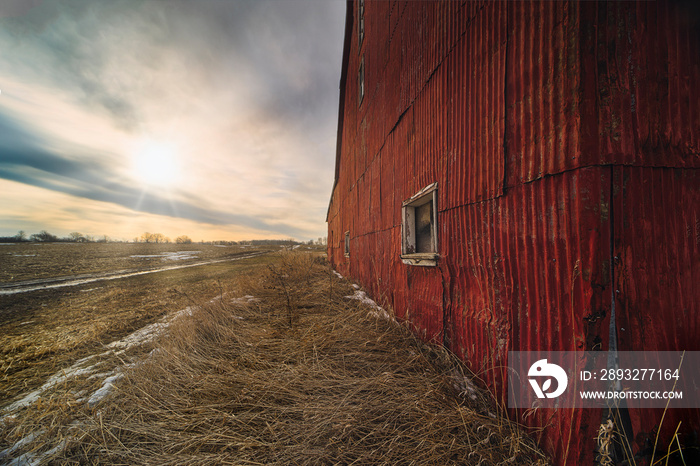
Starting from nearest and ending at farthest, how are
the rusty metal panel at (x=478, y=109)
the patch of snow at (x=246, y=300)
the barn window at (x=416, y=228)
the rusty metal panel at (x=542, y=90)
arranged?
the rusty metal panel at (x=542, y=90)
the rusty metal panel at (x=478, y=109)
the barn window at (x=416, y=228)
the patch of snow at (x=246, y=300)

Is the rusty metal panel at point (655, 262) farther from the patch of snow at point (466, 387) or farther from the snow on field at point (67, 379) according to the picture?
the snow on field at point (67, 379)

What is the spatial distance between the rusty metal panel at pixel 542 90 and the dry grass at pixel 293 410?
175cm

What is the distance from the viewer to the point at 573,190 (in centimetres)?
135

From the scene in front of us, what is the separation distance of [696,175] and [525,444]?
1.81 meters

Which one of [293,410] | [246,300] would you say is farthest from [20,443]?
[246,300]

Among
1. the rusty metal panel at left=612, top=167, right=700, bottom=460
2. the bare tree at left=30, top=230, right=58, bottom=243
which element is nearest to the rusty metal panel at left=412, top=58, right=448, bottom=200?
the rusty metal panel at left=612, top=167, right=700, bottom=460

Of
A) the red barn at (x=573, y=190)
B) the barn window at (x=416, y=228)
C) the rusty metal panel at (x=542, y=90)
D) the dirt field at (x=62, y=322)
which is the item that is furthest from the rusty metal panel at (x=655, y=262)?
the dirt field at (x=62, y=322)

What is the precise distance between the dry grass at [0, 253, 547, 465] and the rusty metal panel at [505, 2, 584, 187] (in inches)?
68.9

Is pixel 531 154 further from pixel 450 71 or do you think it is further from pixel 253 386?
pixel 253 386

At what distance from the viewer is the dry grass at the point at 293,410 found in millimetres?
1605

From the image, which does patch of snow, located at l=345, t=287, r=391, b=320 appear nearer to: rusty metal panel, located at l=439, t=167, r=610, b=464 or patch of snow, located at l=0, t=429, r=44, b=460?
rusty metal panel, located at l=439, t=167, r=610, b=464

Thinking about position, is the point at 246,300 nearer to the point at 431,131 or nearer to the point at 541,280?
the point at 431,131

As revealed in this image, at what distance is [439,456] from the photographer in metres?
1.48

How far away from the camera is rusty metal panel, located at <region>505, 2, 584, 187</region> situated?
4.55 ft
